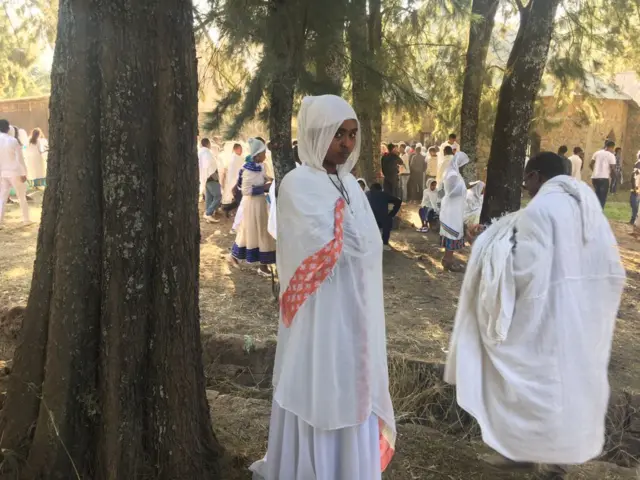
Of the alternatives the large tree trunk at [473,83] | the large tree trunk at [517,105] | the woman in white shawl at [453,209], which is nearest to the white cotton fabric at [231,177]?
the large tree trunk at [473,83]

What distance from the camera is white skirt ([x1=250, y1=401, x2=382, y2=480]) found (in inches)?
93.3

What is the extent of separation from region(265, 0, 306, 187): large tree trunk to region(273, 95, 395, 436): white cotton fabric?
2833 millimetres

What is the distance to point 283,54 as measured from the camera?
17.2ft

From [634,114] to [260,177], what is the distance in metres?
19.8

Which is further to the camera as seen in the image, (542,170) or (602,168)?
(602,168)

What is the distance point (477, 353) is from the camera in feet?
9.96

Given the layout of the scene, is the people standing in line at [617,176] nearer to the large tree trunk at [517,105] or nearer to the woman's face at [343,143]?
the large tree trunk at [517,105]

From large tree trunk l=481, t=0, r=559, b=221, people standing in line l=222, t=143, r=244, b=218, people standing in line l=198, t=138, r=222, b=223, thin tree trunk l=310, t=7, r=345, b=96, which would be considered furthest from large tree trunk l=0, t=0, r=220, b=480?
people standing in line l=222, t=143, r=244, b=218

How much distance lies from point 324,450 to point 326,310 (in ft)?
2.08

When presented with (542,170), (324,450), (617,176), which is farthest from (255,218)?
(617,176)

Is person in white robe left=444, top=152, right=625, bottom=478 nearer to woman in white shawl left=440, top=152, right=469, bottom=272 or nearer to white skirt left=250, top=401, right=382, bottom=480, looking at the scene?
white skirt left=250, top=401, right=382, bottom=480

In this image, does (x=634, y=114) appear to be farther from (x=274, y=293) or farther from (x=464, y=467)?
(x=464, y=467)

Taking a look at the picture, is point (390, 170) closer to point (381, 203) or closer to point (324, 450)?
point (381, 203)

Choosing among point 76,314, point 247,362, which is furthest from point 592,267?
point 247,362
